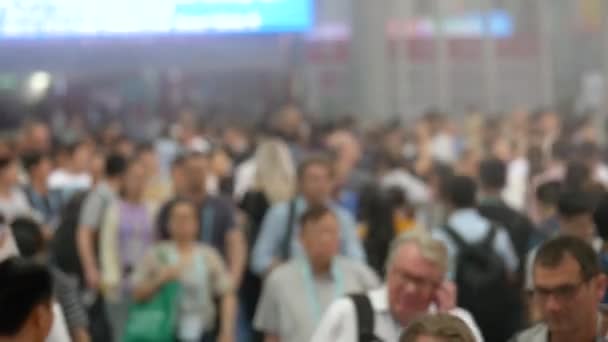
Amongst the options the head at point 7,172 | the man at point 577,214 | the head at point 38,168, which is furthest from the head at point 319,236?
the head at point 38,168

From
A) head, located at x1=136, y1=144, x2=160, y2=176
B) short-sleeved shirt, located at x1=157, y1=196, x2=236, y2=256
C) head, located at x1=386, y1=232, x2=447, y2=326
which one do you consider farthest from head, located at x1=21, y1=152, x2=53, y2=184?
head, located at x1=386, y1=232, x2=447, y2=326

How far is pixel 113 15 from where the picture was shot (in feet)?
45.7

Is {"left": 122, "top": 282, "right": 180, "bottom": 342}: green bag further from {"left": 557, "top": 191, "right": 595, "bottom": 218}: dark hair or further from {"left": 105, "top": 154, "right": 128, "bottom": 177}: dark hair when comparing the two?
{"left": 105, "top": 154, "right": 128, "bottom": 177}: dark hair

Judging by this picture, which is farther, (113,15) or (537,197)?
(113,15)

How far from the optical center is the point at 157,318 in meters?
8.18

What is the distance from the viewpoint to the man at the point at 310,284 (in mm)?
6922

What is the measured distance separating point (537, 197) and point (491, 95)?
438 inches

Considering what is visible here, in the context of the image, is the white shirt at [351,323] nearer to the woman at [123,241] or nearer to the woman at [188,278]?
the woman at [188,278]

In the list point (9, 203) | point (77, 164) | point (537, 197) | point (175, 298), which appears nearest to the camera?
point (175, 298)

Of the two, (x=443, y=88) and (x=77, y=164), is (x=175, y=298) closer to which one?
(x=77, y=164)

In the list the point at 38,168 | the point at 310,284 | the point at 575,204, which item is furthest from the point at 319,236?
the point at 38,168

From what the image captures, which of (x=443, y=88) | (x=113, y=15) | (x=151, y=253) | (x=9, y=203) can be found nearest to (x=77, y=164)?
(x=113, y=15)

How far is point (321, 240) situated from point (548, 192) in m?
2.18

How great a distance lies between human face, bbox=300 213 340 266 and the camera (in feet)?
22.8
